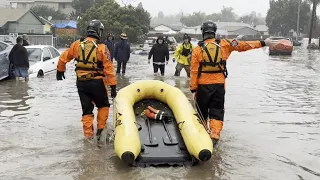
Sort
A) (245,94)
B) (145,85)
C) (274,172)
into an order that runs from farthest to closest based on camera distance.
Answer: (245,94), (145,85), (274,172)

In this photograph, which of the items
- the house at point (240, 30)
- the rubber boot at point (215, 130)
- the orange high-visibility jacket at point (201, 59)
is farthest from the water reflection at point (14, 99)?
the house at point (240, 30)

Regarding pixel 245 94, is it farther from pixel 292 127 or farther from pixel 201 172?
pixel 201 172

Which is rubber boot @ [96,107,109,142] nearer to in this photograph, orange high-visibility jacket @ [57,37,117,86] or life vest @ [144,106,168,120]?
orange high-visibility jacket @ [57,37,117,86]

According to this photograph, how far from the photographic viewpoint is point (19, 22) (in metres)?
45.4

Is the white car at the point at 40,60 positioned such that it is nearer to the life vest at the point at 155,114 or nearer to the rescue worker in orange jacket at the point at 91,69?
the rescue worker in orange jacket at the point at 91,69

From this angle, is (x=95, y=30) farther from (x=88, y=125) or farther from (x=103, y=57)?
(x=88, y=125)

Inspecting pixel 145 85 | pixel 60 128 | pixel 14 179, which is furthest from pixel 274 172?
pixel 60 128

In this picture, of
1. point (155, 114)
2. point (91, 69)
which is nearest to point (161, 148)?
point (155, 114)

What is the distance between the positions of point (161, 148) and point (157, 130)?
1.83ft

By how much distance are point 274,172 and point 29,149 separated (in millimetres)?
3495

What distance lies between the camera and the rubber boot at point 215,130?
660 cm

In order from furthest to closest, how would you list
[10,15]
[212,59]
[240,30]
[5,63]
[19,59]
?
[240,30] < [10,15] < [5,63] < [19,59] < [212,59]

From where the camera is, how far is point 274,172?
5750 mm

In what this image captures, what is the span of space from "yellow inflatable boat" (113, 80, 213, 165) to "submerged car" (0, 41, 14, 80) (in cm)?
779
